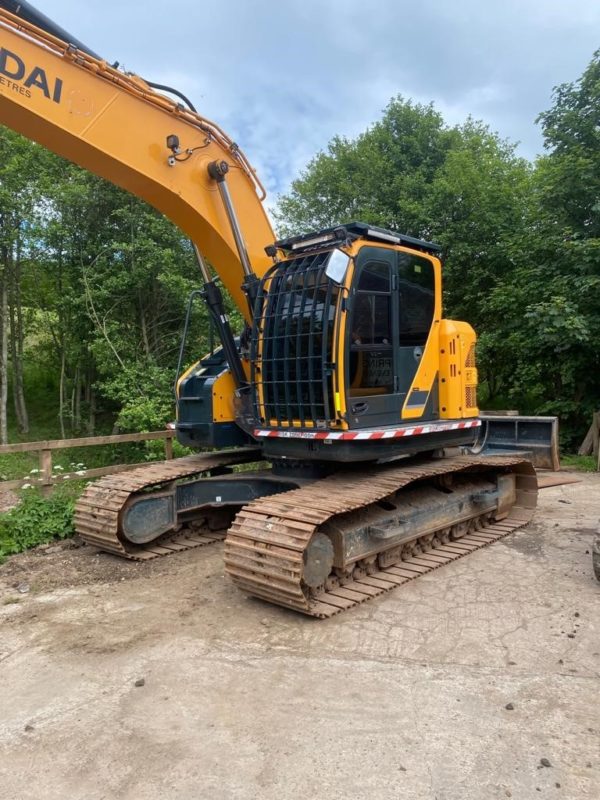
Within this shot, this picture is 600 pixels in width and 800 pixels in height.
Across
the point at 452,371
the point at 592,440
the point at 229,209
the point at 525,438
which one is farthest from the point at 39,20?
Answer: the point at 592,440

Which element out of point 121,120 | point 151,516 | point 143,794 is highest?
point 121,120

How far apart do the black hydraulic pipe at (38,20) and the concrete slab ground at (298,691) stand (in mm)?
4450

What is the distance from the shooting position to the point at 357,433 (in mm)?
5023

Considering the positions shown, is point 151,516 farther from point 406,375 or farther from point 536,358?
point 536,358

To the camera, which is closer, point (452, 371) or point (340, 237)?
point (340, 237)

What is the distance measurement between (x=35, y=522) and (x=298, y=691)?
4039 mm

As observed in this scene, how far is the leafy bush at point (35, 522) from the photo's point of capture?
6.09 metres

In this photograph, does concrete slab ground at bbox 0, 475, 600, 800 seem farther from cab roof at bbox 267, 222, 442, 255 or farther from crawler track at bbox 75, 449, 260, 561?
cab roof at bbox 267, 222, 442, 255

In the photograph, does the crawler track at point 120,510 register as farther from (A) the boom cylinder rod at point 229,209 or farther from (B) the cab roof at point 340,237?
(B) the cab roof at point 340,237

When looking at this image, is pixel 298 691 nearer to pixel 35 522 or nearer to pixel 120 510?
pixel 120 510

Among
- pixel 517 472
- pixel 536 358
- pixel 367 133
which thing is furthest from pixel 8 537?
pixel 367 133

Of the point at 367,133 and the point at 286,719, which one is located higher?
the point at 367,133

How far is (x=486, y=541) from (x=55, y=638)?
4.12m

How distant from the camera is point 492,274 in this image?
1573 centimetres
